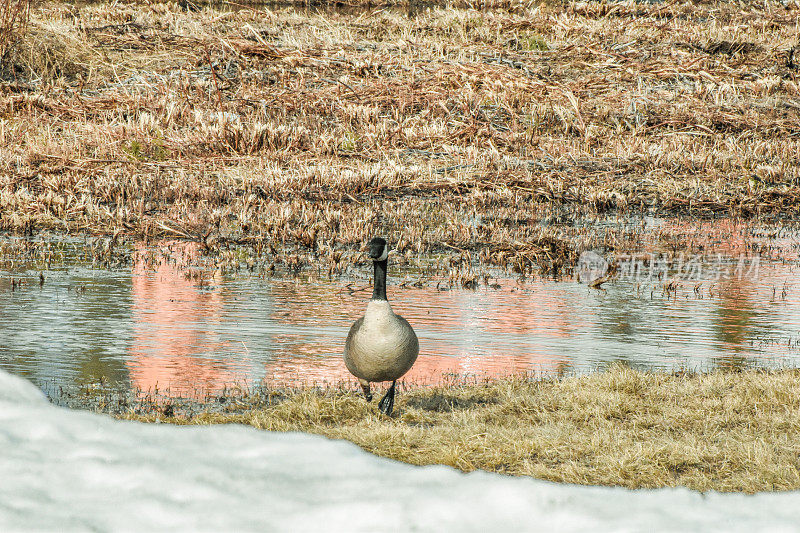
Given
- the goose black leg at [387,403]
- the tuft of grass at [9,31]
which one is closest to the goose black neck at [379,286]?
the goose black leg at [387,403]

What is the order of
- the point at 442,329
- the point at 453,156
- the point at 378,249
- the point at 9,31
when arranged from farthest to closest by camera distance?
the point at 9,31
the point at 453,156
the point at 442,329
the point at 378,249

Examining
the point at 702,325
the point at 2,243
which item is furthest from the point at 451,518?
the point at 2,243

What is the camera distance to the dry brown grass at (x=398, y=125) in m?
12.0

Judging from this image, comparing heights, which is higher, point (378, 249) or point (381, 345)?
point (378, 249)

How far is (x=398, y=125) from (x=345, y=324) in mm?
9741

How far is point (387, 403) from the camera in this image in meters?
5.76

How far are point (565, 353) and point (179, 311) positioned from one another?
126 inches

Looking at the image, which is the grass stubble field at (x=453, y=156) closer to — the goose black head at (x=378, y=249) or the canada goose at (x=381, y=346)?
the canada goose at (x=381, y=346)

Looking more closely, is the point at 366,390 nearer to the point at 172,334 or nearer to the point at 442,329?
the point at 442,329

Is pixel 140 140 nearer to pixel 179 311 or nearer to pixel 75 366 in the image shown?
pixel 179 311

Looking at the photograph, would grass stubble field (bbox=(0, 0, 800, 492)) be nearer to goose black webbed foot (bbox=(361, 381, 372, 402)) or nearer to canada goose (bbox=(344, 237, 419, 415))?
goose black webbed foot (bbox=(361, 381, 372, 402))

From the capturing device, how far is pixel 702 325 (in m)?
7.88

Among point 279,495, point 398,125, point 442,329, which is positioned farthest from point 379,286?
point 398,125

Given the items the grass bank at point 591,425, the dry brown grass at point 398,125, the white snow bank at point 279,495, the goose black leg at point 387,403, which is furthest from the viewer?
the dry brown grass at point 398,125
